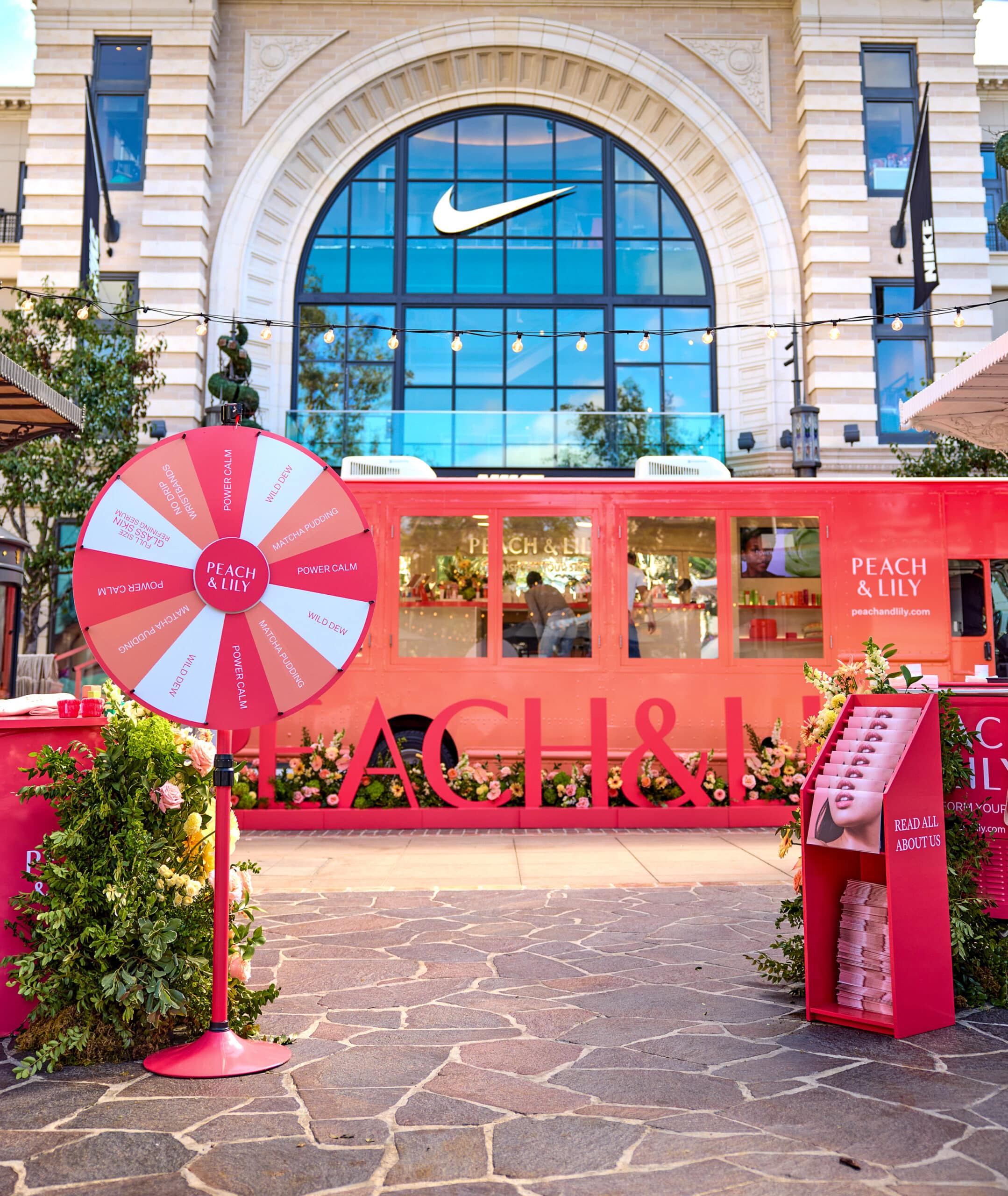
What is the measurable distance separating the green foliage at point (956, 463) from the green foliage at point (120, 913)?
1576cm

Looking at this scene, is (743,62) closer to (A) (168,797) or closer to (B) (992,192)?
(B) (992,192)

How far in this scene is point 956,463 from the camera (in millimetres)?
17312

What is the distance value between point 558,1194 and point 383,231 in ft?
69.4

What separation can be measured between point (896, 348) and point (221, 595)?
19.7m

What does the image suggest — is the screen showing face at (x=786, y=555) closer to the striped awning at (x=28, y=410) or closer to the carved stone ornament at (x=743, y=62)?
the striped awning at (x=28, y=410)

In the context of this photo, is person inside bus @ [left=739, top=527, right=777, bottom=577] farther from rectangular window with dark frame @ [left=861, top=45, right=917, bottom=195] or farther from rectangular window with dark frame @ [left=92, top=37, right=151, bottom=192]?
rectangular window with dark frame @ [left=92, top=37, right=151, bottom=192]

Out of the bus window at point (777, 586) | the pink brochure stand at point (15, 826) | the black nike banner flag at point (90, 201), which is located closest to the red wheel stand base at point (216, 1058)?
the pink brochure stand at point (15, 826)

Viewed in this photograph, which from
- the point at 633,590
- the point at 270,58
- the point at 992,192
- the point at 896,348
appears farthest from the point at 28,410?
the point at 992,192

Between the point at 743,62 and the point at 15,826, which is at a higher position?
the point at 743,62

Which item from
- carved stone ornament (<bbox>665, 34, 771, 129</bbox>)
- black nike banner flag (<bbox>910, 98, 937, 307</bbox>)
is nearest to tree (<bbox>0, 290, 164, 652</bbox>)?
carved stone ornament (<bbox>665, 34, 771, 129</bbox>)

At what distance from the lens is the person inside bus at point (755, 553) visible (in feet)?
35.0

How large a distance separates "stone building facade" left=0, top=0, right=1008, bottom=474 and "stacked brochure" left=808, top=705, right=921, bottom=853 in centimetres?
1613

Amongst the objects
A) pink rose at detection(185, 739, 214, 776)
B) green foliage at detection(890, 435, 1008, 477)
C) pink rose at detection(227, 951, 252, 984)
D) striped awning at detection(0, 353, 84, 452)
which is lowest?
pink rose at detection(227, 951, 252, 984)

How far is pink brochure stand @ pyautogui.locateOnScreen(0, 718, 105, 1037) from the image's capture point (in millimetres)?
4008
